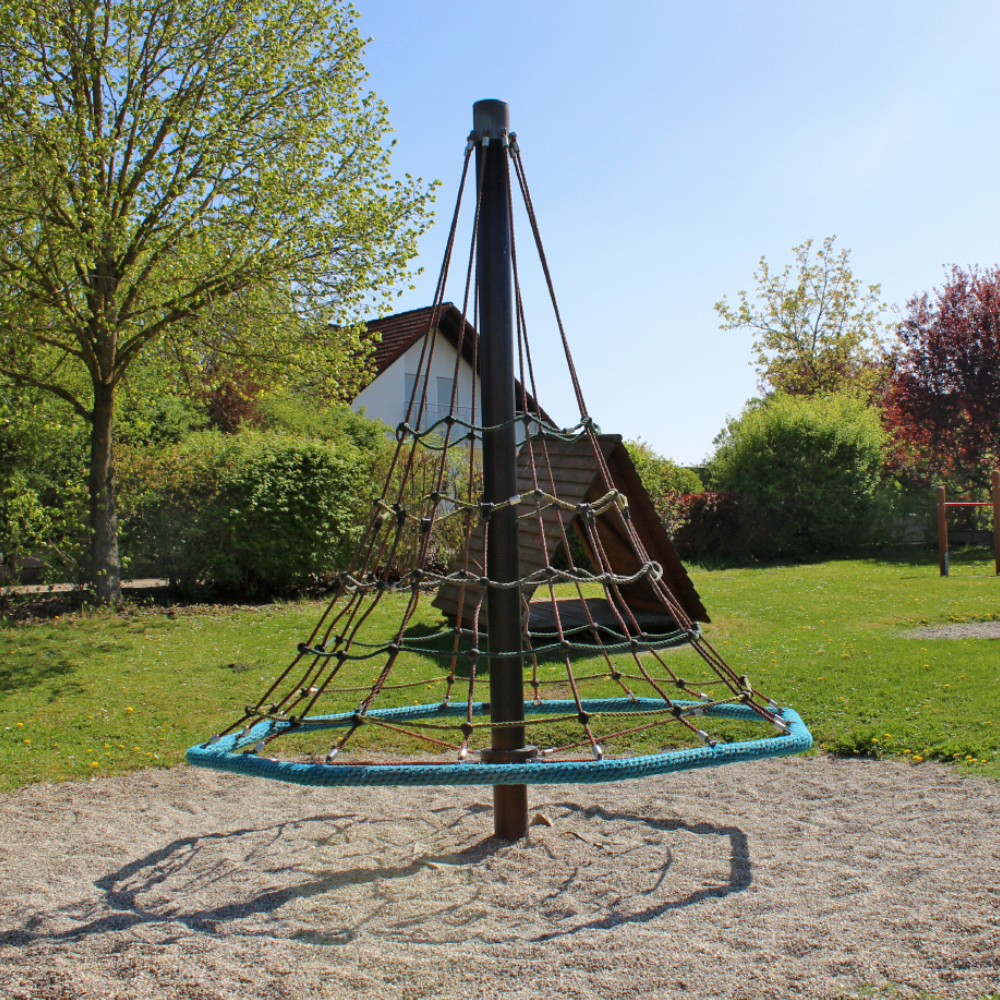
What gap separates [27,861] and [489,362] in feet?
9.71

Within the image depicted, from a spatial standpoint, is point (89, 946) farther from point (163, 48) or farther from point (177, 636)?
point (163, 48)

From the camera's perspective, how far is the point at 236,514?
12.0 meters

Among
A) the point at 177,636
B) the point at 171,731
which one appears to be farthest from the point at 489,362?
the point at 177,636

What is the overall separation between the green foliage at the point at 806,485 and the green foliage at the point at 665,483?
1.07m

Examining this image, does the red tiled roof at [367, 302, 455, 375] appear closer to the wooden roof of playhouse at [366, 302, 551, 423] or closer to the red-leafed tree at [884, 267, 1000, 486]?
the wooden roof of playhouse at [366, 302, 551, 423]

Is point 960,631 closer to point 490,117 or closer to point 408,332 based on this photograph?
point 490,117

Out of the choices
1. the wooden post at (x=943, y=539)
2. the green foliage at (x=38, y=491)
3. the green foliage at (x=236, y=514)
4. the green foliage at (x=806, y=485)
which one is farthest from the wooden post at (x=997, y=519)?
the green foliage at (x=38, y=491)

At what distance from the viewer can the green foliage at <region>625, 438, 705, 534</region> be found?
18.6 metres

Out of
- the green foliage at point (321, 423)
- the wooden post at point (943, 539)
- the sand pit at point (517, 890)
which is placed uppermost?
the green foliage at point (321, 423)

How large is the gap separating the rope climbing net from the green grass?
0.82 feet

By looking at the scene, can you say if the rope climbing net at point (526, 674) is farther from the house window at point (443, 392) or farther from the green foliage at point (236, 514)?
the house window at point (443, 392)

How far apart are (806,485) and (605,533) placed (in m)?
12.3

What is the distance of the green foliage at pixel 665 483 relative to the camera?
18562 millimetres

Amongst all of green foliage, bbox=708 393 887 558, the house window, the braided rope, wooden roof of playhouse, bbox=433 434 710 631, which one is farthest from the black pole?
the house window
